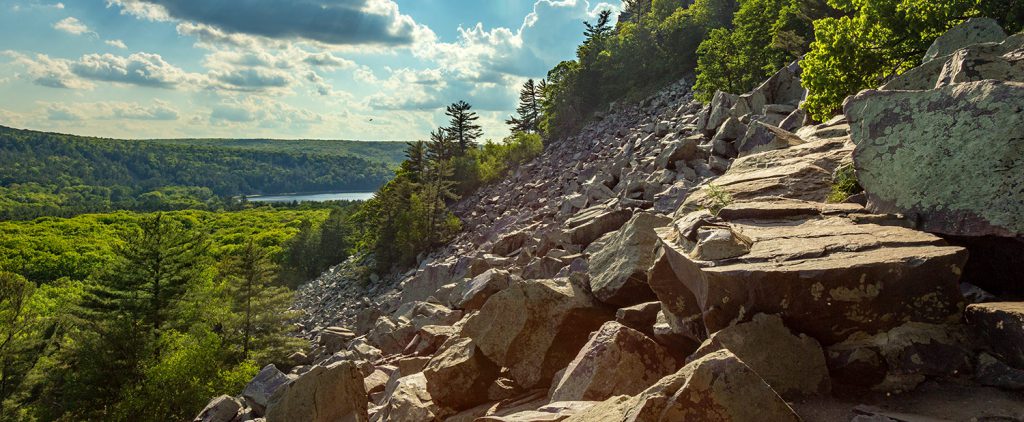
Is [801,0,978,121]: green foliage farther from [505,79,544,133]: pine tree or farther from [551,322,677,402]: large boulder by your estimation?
[505,79,544,133]: pine tree

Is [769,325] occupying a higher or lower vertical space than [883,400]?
higher

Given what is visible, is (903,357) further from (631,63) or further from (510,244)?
(631,63)

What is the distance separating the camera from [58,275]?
11512cm

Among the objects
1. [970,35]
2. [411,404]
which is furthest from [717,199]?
[970,35]

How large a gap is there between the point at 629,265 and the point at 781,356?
12.3ft

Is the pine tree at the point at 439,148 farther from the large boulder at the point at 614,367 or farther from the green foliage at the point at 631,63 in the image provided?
the large boulder at the point at 614,367

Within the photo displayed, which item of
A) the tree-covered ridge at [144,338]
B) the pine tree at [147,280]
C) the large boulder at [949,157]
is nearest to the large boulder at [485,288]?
the large boulder at [949,157]

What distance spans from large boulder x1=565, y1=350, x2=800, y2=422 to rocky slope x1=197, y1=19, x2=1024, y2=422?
0.01 metres

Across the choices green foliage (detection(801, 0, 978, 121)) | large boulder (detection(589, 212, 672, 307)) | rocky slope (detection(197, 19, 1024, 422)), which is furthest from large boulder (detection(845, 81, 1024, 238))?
green foliage (detection(801, 0, 978, 121))

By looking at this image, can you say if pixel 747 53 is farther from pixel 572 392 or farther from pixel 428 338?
pixel 572 392

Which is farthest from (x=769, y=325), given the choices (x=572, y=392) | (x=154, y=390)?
(x=154, y=390)

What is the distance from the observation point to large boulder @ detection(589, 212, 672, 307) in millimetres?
9141

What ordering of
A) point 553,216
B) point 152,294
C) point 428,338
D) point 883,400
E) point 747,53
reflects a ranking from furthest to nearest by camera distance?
1. point 747,53
2. point 152,294
3. point 553,216
4. point 428,338
5. point 883,400

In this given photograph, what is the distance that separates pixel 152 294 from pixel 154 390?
827cm
